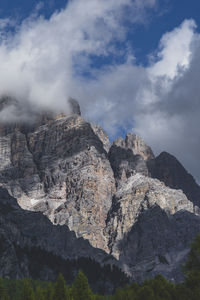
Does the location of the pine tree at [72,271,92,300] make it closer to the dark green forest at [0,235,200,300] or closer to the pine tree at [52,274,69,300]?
the dark green forest at [0,235,200,300]

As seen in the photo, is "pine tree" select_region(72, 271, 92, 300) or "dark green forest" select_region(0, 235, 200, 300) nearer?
"dark green forest" select_region(0, 235, 200, 300)

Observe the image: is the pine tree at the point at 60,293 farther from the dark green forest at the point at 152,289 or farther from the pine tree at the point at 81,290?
the pine tree at the point at 81,290

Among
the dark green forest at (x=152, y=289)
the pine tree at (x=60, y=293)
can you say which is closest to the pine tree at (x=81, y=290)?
the dark green forest at (x=152, y=289)

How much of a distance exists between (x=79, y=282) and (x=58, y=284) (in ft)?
14.7

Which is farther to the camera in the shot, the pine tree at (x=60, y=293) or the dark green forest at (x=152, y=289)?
the pine tree at (x=60, y=293)

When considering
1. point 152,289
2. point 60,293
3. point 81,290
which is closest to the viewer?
point 60,293

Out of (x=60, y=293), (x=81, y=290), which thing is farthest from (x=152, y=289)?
(x=60, y=293)

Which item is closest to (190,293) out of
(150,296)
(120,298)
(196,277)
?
(196,277)

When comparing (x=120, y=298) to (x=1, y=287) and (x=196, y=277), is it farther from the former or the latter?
(x=196, y=277)

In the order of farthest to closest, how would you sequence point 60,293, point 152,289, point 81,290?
point 152,289
point 81,290
point 60,293

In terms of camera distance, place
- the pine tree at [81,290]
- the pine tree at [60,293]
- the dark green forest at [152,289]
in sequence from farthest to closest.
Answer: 1. the pine tree at [81,290]
2. the pine tree at [60,293]
3. the dark green forest at [152,289]

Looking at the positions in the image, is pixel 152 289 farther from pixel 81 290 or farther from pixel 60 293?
pixel 60 293

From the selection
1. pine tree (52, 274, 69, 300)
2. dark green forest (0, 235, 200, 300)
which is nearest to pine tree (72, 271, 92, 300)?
dark green forest (0, 235, 200, 300)

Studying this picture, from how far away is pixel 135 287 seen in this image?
4262 inches
